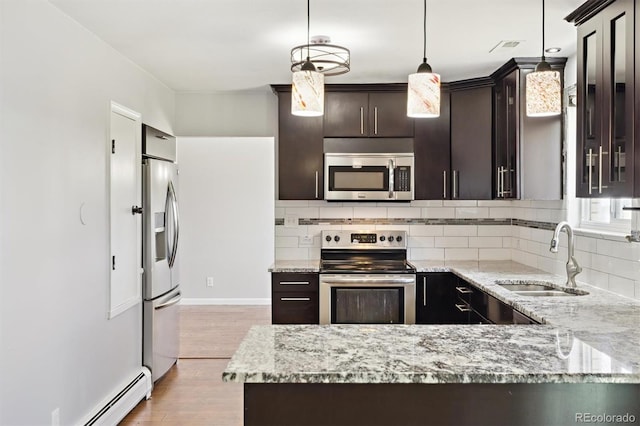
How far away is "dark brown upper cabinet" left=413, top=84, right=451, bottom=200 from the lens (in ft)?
14.1

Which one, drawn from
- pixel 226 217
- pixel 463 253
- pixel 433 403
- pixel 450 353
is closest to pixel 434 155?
pixel 463 253

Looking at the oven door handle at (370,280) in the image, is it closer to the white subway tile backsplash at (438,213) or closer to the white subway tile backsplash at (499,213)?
the white subway tile backsplash at (438,213)

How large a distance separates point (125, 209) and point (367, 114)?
6.83 ft

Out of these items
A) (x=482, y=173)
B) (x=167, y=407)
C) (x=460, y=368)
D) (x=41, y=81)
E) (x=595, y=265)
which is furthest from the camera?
(x=482, y=173)

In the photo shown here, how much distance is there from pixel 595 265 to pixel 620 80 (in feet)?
4.38

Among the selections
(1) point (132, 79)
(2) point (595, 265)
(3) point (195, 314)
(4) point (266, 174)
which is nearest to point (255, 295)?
(3) point (195, 314)

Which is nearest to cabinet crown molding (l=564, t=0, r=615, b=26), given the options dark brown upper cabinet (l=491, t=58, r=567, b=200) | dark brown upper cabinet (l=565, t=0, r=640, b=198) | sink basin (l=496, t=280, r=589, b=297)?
dark brown upper cabinet (l=565, t=0, r=640, b=198)

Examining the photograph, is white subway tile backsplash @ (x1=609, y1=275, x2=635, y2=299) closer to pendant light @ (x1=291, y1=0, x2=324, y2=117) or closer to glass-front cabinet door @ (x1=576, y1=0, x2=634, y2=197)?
glass-front cabinet door @ (x1=576, y1=0, x2=634, y2=197)

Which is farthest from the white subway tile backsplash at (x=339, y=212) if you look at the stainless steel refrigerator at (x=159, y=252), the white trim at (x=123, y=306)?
the white trim at (x=123, y=306)

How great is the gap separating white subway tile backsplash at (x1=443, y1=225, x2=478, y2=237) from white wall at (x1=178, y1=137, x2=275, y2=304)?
9.97ft

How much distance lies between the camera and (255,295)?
697cm

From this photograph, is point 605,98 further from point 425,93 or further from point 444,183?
point 444,183

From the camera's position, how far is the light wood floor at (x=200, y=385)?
3365 mm

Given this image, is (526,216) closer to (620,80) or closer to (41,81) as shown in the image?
(620,80)
